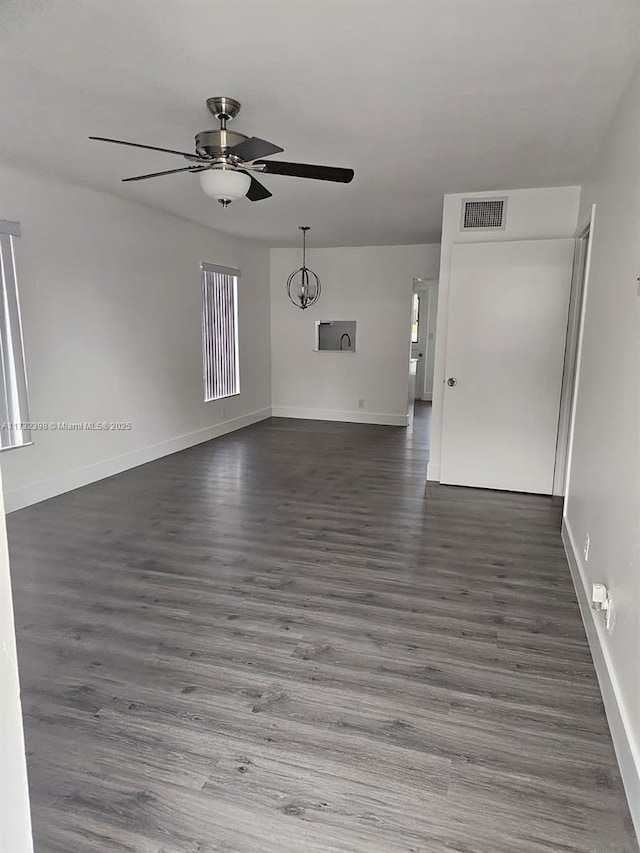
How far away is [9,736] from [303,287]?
293 inches

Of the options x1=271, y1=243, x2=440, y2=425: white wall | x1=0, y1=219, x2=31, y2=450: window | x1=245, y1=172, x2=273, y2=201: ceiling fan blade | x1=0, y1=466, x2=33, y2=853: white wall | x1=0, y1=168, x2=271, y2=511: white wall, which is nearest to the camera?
x1=0, y1=466, x2=33, y2=853: white wall

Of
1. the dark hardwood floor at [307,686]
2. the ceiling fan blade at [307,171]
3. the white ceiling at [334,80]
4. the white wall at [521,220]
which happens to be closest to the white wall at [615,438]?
the dark hardwood floor at [307,686]

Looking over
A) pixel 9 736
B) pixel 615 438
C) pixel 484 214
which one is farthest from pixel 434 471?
pixel 9 736

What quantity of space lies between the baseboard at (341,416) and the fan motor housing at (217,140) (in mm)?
5502

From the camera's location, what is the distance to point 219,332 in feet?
22.6

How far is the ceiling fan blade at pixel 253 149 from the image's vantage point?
2482 mm

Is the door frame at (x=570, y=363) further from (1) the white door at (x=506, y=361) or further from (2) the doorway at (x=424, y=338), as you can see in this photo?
(2) the doorway at (x=424, y=338)

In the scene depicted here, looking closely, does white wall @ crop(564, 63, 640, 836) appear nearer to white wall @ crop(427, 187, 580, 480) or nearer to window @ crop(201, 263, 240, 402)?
white wall @ crop(427, 187, 580, 480)

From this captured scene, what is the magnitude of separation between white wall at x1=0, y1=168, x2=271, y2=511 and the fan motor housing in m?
2.03

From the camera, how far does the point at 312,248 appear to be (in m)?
7.78

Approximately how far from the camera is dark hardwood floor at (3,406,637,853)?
1.60 m

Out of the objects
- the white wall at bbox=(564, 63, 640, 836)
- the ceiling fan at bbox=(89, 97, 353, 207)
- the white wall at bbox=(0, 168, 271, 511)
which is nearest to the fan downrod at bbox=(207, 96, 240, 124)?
the ceiling fan at bbox=(89, 97, 353, 207)

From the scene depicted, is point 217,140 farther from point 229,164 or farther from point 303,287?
point 303,287

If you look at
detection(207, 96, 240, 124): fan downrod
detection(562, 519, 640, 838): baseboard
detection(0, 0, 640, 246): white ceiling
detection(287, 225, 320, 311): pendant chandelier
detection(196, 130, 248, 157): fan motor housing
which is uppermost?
detection(0, 0, 640, 246): white ceiling
